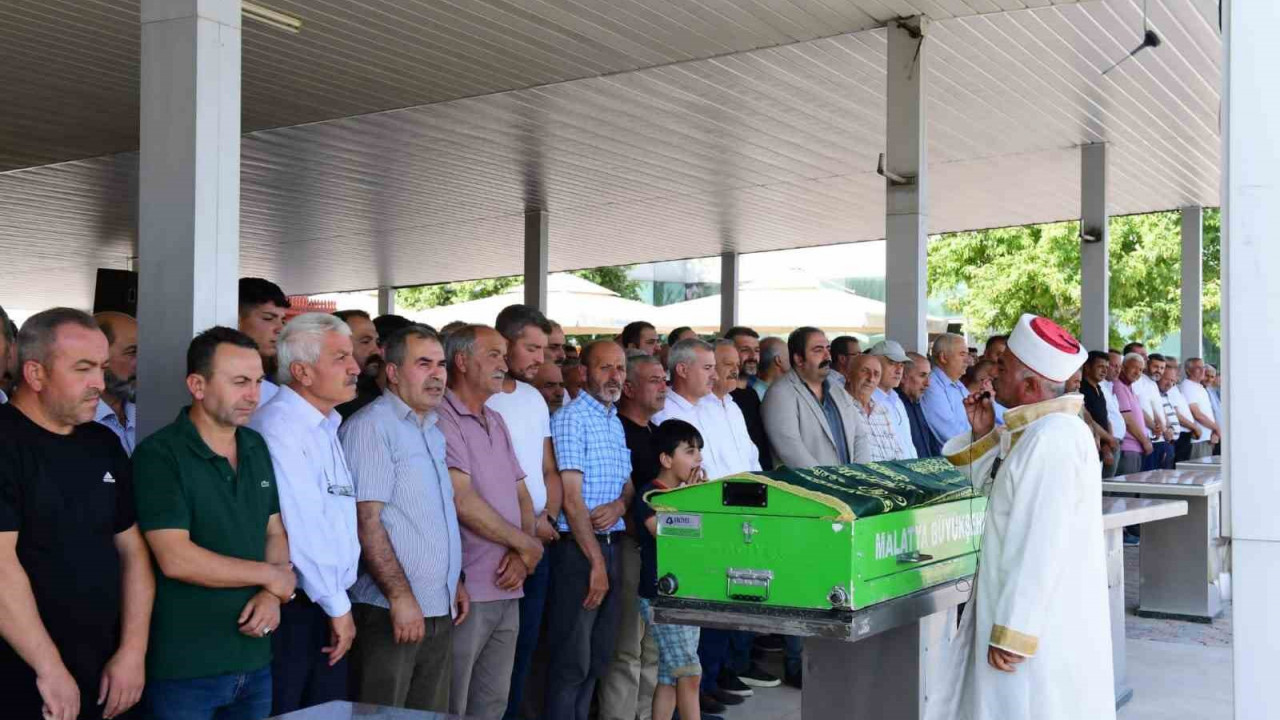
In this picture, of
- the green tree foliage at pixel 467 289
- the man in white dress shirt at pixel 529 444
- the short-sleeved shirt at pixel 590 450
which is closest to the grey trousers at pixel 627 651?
the short-sleeved shirt at pixel 590 450

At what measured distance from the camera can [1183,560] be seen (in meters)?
→ 9.79

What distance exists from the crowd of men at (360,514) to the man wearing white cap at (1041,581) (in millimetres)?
1595

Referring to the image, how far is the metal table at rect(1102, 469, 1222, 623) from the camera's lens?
31.7ft

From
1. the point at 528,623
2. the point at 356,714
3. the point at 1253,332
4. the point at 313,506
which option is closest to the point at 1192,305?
the point at 528,623

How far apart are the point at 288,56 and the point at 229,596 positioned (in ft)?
21.9

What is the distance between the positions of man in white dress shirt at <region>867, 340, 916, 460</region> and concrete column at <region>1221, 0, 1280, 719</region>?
20.3 ft

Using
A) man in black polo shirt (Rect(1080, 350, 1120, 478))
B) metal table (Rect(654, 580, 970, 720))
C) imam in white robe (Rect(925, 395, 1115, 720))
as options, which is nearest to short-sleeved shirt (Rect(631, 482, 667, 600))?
metal table (Rect(654, 580, 970, 720))

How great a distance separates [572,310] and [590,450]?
1524cm

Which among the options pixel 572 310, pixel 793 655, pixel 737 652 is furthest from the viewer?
pixel 572 310

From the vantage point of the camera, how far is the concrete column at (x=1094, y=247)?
14.0 meters

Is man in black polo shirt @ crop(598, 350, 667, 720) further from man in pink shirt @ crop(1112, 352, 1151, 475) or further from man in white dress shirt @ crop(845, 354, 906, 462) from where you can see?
man in pink shirt @ crop(1112, 352, 1151, 475)

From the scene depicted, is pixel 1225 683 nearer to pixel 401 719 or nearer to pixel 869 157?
pixel 401 719

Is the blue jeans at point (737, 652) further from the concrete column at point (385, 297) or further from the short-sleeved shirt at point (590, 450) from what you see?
the concrete column at point (385, 297)

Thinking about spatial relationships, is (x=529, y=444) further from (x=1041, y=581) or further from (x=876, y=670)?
(x=1041, y=581)
